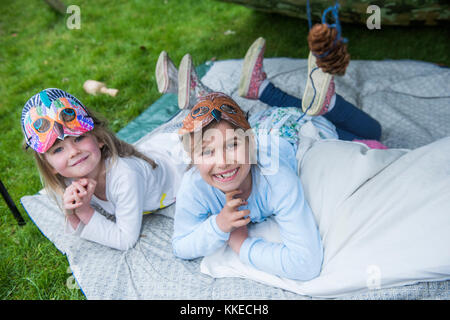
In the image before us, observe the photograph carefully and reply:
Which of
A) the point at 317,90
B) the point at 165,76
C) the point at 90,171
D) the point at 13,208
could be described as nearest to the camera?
A: the point at 90,171

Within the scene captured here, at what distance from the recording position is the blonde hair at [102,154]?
6.19ft

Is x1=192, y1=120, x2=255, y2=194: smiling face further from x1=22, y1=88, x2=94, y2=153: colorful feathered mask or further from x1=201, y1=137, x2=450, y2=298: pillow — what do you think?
x1=22, y1=88, x2=94, y2=153: colorful feathered mask

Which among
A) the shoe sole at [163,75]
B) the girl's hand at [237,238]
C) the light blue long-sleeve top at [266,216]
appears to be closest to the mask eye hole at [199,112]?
the light blue long-sleeve top at [266,216]

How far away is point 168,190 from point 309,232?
3.40 feet

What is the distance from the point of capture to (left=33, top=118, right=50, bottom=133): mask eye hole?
5.45ft

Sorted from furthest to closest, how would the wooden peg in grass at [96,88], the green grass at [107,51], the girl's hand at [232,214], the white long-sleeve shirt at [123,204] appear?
the wooden peg in grass at [96,88] < the green grass at [107,51] < the white long-sleeve shirt at [123,204] < the girl's hand at [232,214]

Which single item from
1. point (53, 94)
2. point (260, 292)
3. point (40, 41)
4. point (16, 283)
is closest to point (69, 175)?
point (53, 94)

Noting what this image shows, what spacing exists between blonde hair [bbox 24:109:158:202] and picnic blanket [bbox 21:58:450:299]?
324 mm

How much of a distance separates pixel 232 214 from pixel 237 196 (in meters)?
0.16

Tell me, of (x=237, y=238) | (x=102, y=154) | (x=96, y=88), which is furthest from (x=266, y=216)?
(x=96, y=88)

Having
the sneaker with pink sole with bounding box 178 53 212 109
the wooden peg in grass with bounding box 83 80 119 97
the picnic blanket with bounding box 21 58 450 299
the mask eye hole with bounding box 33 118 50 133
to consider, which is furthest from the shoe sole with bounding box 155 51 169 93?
the wooden peg in grass with bounding box 83 80 119 97

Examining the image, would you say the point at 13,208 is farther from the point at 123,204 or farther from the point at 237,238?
the point at 237,238

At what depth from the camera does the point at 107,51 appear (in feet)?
13.5

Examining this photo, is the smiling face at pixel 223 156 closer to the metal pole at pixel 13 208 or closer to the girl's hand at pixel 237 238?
the girl's hand at pixel 237 238
